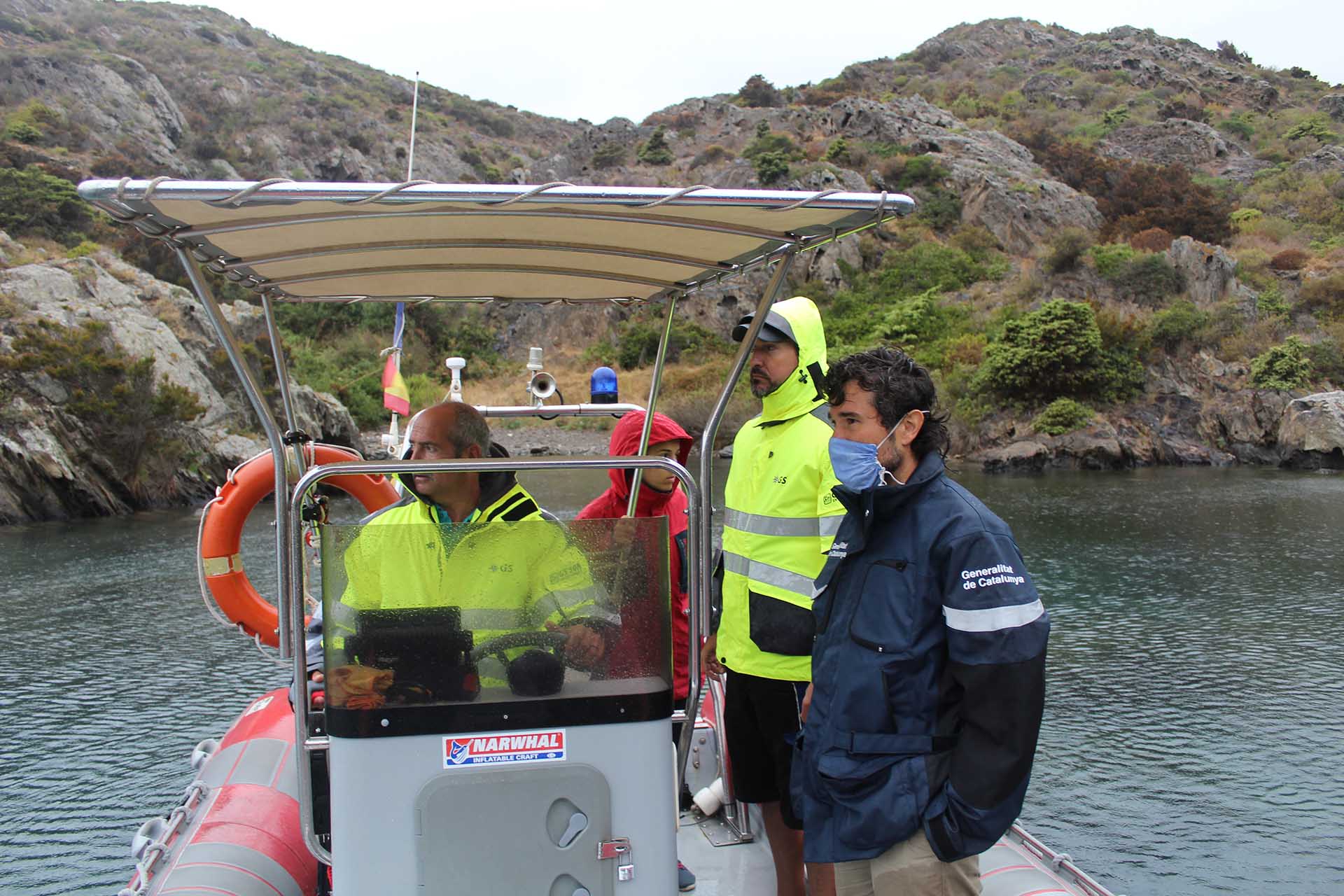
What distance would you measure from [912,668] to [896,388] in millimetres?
613

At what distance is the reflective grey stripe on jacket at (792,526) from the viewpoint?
2578 mm

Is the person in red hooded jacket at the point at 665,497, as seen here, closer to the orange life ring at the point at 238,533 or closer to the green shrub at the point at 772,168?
the orange life ring at the point at 238,533

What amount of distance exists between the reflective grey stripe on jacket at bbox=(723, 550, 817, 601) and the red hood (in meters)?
0.73

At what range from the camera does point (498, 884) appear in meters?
1.97

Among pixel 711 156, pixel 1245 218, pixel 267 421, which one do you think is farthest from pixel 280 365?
pixel 711 156

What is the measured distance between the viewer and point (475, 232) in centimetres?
257

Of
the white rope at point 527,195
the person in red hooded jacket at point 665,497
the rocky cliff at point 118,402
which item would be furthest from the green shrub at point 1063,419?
the white rope at point 527,195

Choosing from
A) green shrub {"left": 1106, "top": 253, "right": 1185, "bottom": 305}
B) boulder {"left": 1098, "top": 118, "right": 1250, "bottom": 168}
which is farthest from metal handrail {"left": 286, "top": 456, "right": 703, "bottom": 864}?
boulder {"left": 1098, "top": 118, "right": 1250, "bottom": 168}

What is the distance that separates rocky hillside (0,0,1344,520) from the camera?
2272 cm

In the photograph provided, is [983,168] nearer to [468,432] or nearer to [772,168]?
[772,168]

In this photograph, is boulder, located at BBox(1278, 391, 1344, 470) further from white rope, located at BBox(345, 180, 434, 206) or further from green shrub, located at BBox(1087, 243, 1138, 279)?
white rope, located at BBox(345, 180, 434, 206)

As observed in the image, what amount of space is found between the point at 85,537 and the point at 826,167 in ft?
131

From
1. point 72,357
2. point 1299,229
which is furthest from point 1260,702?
point 1299,229

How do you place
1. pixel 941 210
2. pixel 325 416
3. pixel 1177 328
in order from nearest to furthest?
pixel 325 416 → pixel 1177 328 → pixel 941 210
